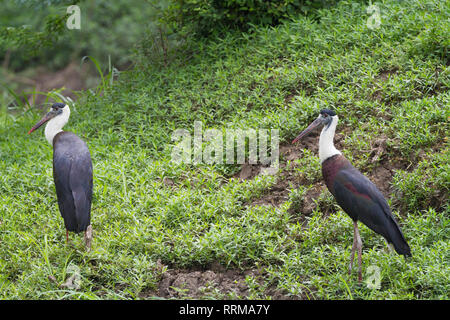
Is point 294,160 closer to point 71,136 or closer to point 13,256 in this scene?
point 71,136

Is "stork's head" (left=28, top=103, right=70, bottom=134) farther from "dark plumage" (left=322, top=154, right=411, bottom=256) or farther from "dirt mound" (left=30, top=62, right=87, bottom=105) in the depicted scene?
"dirt mound" (left=30, top=62, right=87, bottom=105)

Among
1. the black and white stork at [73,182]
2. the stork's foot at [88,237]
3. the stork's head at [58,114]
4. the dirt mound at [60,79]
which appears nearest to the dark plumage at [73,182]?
the black and white stork at [73,182]

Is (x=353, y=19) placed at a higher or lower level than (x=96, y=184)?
higher

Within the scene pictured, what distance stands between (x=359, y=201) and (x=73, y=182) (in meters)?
2.51

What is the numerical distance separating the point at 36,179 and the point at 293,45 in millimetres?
3686

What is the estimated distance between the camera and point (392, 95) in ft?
19.0

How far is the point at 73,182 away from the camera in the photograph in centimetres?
477

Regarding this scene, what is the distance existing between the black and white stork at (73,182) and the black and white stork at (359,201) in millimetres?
2125

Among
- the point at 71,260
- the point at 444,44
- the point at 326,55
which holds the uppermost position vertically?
the point at 444,44

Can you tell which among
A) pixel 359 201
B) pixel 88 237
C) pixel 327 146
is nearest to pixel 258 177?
pixel 327 146

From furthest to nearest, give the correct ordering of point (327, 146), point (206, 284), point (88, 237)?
point (88, 237) < point (327, 146) < point (206, 284)

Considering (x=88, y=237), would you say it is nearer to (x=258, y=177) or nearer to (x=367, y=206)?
(x=258, y=177)

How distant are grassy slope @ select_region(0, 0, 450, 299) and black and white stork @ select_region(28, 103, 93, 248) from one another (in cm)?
29
